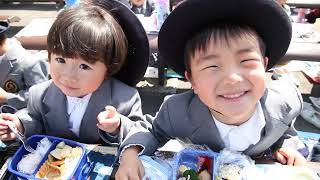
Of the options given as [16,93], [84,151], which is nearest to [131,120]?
[84,151]

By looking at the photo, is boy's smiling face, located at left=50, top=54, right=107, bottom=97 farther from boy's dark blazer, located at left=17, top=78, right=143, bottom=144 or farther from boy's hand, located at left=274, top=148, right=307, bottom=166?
boy's hand, located at left=274, top=148, right=307, bottom=166

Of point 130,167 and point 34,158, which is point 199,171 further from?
point 34,158

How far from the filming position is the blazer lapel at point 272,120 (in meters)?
1.16

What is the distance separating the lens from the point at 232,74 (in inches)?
38.6

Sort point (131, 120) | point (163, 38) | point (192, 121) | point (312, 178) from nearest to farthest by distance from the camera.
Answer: point (312, 178), point (163, 38), point (192, 121), point (131, 120)

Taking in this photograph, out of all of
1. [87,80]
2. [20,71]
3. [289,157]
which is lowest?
[20,71]

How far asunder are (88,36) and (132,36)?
0.18 meters

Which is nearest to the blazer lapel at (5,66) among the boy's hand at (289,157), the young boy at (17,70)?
the young boy at (17,70)

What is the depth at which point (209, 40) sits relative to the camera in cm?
104

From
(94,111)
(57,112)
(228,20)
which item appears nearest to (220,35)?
(228,20)

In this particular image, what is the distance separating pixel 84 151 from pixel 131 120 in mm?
328

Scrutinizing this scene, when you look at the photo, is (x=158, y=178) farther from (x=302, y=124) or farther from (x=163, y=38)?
(x=302, y=124)

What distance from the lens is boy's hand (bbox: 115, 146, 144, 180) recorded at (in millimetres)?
1017

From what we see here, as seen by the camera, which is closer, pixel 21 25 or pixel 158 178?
Answer: pixel 158 178
